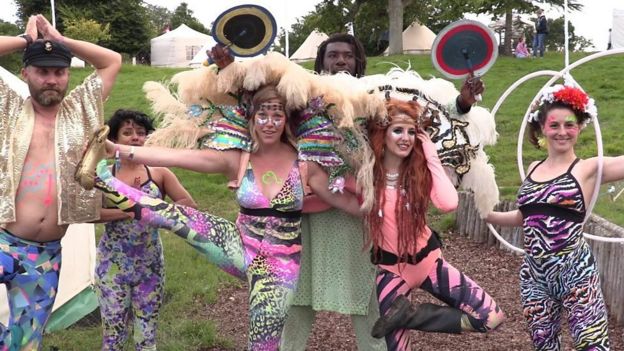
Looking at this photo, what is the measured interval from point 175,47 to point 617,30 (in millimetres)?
21026

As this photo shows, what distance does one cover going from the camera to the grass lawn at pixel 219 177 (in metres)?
4.98

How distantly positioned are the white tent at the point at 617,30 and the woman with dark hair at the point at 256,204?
67.2 feet

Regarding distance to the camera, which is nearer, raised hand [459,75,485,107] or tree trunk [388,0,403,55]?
raised hand [459,75,485,107]

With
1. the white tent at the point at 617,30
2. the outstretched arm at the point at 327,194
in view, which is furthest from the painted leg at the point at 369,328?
the white tent at the point at 617,30

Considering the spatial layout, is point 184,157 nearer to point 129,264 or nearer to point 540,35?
point 129,264

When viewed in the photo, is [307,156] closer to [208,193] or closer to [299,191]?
[299,191]

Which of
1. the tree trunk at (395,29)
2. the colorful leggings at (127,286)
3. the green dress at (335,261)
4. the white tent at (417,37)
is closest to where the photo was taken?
the green dress at (335,261)

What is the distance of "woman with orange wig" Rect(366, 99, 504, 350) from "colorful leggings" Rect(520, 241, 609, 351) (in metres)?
0.38

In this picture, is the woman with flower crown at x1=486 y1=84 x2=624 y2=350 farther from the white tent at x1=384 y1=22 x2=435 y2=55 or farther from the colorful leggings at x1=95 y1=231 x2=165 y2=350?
the white tent at x1=384 y1=22 x2=435 y2=55

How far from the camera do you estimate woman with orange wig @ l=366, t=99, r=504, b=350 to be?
10.8ft

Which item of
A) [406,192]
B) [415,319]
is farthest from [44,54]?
[415,319]

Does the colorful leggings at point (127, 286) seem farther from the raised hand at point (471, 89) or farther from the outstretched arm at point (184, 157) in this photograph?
the raised hand at point (471, 89)

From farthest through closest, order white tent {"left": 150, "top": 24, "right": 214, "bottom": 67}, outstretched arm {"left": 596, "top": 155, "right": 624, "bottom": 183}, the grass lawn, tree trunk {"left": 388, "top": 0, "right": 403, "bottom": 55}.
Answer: white tent {"left": 150, "top": 24, "right": 214, "bottom": 67}, tree trunk {"left": 388, "top": 0, "right": 403, "bottom": 55}, the grass lawn, outstretched arm {"left": 596, "top": 155, "right": 624, "bottom": 183}

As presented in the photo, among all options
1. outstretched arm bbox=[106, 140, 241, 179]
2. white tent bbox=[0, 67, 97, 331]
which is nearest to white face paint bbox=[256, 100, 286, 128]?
outstretched arm bbox=[106, 140, 241, 179]
